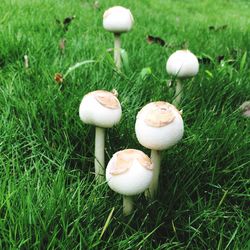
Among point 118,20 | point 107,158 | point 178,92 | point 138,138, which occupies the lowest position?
point 107,158

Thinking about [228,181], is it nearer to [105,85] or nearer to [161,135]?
[161,135]

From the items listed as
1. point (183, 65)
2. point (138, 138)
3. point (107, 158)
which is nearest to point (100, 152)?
point (107, 158)

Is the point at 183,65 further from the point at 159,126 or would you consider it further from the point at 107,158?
the point at 159,126

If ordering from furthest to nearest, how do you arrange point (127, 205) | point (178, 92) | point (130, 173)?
point (178, 92) < point (127, 205) < point (130, 173)

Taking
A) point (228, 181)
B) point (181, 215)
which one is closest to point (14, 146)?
point (181, 215)

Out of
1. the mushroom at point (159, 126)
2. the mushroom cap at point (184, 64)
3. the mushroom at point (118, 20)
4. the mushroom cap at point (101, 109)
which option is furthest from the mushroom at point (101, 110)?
the mushroom at point (118, 20)

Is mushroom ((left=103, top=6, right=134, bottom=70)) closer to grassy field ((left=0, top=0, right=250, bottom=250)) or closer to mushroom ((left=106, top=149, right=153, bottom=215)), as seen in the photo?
grassy field ((left=0, top=0, right=250, bottom=250))
